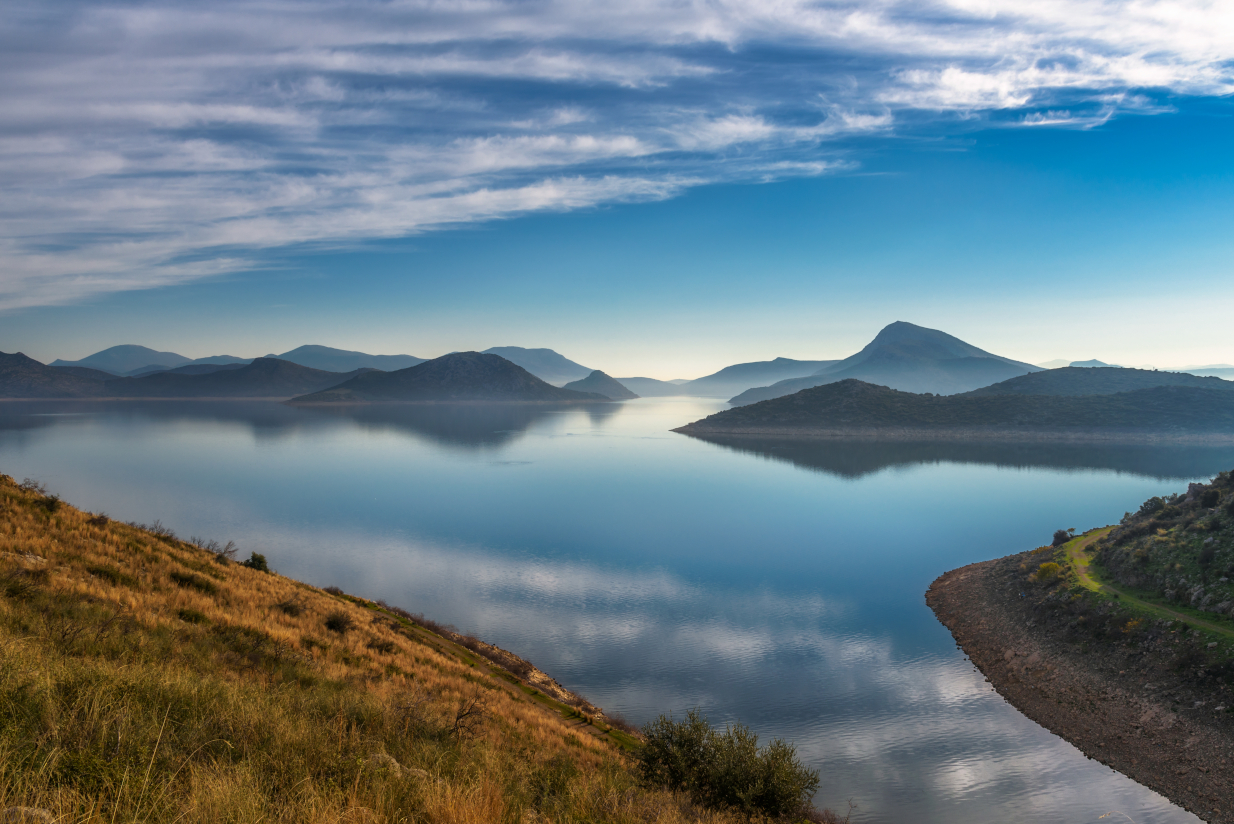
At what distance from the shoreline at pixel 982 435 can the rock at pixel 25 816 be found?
406 feet

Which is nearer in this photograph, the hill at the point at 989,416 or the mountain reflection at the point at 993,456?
the mountain reflection at the point at 993,456

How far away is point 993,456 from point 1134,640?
83.0 meters

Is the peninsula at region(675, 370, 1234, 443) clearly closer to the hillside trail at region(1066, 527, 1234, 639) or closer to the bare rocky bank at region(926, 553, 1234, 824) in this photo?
the hillside trail at region(1066, 527, 1234, 639)

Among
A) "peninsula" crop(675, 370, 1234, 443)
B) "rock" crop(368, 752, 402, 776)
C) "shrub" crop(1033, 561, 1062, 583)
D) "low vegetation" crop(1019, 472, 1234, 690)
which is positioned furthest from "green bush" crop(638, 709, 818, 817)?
"peninsula" crop(675, 370, 1234, 443)

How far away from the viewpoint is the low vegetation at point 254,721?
4.34 m

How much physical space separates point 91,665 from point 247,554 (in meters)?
31.2

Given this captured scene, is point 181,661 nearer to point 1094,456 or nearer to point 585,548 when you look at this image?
point 585,548

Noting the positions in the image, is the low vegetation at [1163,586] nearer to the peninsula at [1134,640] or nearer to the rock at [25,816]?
the peninsula at [1134,640]

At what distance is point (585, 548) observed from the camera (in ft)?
122

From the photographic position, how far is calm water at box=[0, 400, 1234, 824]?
52.5 feet

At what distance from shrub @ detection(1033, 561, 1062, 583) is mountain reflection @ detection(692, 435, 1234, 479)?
153ft

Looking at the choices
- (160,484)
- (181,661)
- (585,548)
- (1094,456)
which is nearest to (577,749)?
(181,661)

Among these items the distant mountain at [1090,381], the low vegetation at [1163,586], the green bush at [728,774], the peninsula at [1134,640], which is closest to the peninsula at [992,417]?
the distant mountain at [1090,381]

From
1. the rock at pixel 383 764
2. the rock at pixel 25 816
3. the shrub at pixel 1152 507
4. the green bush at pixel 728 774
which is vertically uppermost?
the rock at pixel 25 816
